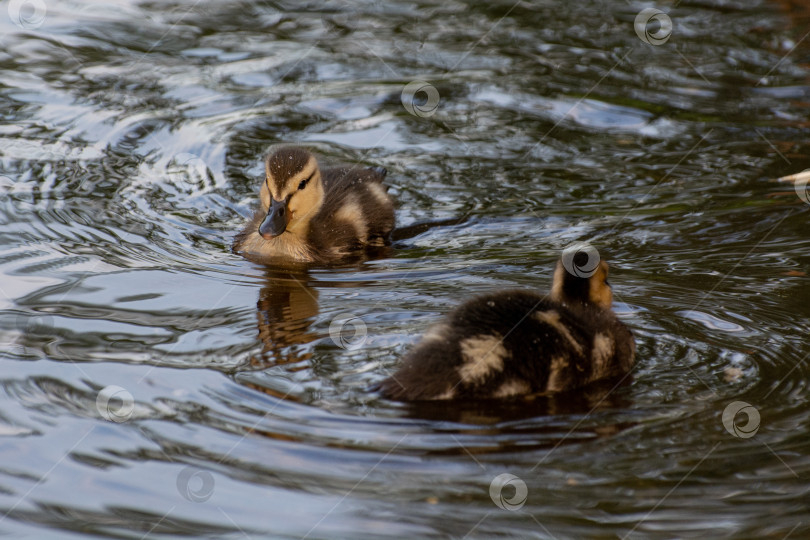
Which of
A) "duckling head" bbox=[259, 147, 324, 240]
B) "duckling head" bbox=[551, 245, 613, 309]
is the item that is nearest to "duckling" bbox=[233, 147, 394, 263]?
"duckling head" bbox=[259, 147, 324, 240]

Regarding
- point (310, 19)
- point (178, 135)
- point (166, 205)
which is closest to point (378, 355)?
Answer: point (166, 205)

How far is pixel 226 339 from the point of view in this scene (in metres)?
4.21

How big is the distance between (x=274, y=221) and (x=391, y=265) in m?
0.60

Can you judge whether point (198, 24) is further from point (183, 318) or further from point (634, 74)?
point (183, 318)

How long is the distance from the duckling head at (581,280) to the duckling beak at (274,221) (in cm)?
169

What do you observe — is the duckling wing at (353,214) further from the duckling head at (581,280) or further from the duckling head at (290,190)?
the duckling head at (581,280)

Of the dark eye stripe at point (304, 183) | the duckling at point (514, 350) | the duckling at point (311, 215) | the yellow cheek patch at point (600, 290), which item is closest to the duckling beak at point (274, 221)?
the duckling at point (311, 215)

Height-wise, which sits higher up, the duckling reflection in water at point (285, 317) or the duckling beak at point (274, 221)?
the duckling beak at point (274, 221)

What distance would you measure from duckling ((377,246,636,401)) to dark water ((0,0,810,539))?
0.09 meters

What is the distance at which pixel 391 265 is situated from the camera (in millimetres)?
5344

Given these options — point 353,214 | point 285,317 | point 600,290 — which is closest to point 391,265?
point 353,214

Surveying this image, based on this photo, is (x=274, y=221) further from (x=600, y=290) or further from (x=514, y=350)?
(x=514, y=350)

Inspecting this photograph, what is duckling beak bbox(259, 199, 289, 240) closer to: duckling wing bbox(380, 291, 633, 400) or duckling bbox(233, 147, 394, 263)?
duckling bbox(233, 147, 394, 263)

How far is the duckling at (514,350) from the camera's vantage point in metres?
3.65
